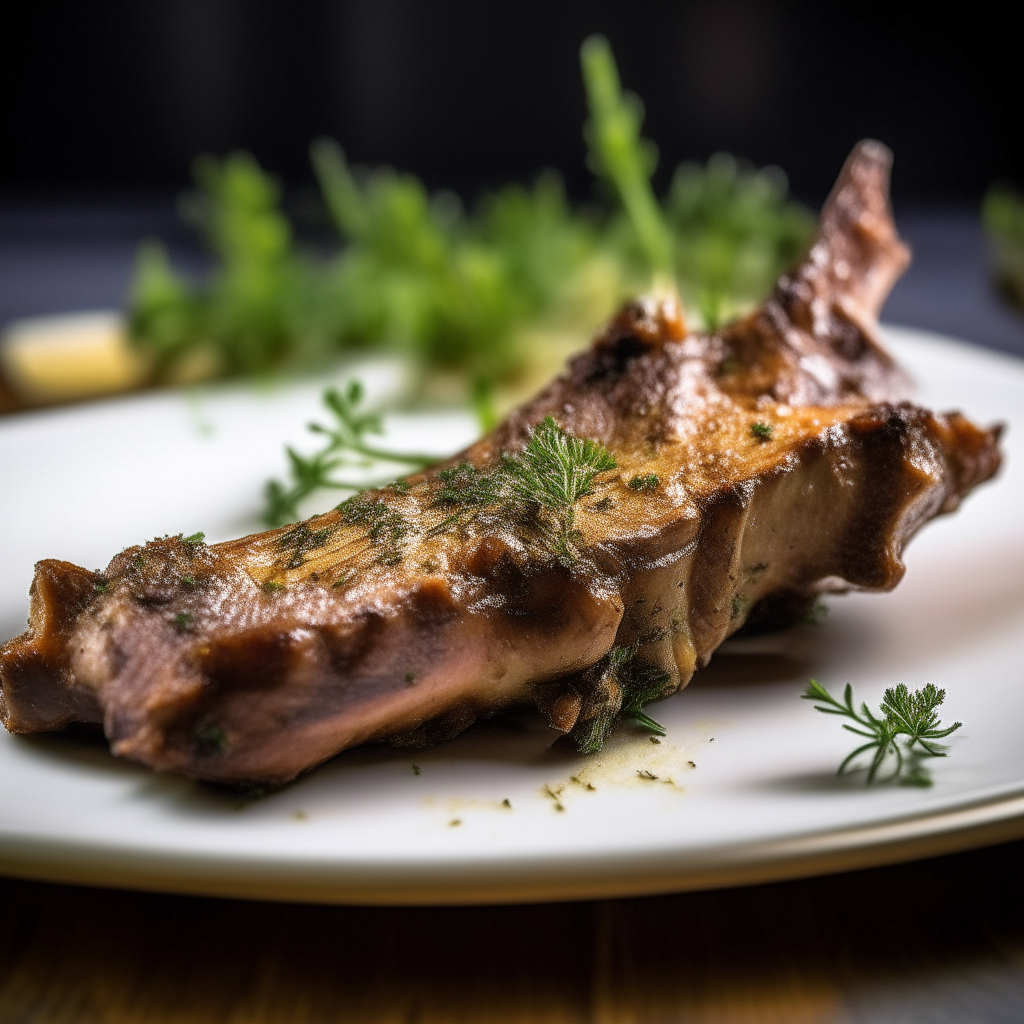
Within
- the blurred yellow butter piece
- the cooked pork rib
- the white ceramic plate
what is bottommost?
the blurred yellow butter piece

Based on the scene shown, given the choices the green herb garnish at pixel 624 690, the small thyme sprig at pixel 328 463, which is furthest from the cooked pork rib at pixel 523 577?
the small thyme sprig at pixel 328 463

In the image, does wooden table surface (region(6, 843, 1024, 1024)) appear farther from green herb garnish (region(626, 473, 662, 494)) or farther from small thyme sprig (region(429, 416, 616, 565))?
green herb garnish (region(626, 473, 662, 494))

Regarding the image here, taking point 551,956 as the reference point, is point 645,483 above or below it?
above

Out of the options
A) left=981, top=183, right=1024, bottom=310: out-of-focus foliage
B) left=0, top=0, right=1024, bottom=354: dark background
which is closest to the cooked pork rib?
left=981, top=183, right=1024, bottom=310: out-of-focus foliage

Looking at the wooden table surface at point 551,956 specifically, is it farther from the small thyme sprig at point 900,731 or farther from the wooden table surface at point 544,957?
the small thyme sprig at point 900,731

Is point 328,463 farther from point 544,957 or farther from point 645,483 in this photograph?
point 544,957

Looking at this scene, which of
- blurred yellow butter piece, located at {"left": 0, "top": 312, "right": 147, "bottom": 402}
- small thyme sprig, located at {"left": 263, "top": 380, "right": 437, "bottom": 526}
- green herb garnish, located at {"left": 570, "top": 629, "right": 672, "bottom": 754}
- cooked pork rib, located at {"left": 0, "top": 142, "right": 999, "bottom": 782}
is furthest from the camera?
blurred yellow butter piece, located at {"left": 0, "top": 312, "right": 147, "bottom": 402}

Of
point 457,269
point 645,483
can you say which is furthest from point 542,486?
point 457,269
